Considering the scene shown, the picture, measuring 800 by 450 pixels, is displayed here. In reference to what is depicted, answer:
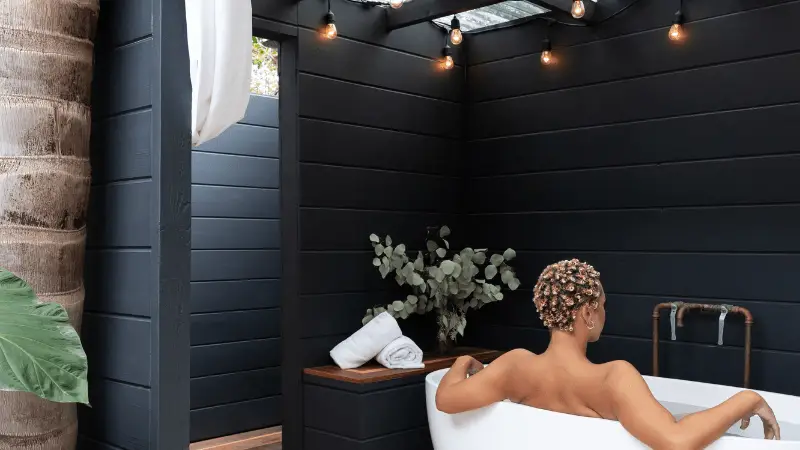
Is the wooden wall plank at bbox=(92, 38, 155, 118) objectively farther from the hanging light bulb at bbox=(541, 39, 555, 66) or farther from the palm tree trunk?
the hanging light bulb at bbox=(541, 39, 555, 66)

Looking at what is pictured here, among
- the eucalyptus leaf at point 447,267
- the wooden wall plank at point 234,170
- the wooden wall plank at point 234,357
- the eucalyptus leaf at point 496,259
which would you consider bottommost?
the wooden wall plank at point 234,357

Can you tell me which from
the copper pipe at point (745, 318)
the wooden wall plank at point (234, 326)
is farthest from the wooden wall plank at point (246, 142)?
the copper pipe at point (745, 318)

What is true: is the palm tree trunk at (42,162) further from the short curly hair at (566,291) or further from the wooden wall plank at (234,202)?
the wooden wall plank at (234,202)

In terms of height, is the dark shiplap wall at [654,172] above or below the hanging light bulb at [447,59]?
below

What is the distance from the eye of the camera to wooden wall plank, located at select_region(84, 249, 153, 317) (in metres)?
2.10

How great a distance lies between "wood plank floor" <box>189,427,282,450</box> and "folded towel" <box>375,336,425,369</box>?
3.95ft

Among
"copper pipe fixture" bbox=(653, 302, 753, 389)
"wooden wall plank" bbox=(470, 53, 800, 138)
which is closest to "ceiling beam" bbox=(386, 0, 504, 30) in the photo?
"wooden wall plank" bbox=(470, 53, 800, 138)

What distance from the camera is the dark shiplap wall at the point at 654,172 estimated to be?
135 inches

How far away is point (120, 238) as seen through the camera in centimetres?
219

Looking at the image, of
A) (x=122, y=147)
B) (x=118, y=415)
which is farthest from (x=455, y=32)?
(x=118, y=415)

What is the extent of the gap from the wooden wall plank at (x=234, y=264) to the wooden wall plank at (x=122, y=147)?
93.8 inches

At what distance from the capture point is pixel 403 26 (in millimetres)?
4086

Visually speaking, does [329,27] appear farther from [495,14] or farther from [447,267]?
[447,267]

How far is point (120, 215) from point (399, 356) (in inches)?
71.9
